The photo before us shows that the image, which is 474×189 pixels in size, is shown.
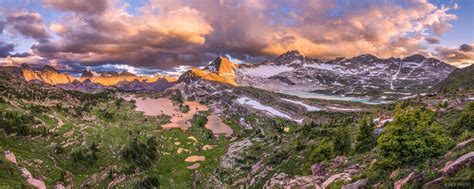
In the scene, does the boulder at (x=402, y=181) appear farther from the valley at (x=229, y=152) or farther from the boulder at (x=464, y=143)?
the boulder at (x=464, y=143)

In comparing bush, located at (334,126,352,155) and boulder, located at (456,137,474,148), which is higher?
boulder, located at (456,137,474,148)

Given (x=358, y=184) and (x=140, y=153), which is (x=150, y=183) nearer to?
(x=140, y=153)

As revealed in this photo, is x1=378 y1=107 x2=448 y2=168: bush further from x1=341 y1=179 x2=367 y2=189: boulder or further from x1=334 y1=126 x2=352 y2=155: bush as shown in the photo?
x1=334 y1=126 x2=352 y2=155: bush

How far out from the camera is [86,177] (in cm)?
11575

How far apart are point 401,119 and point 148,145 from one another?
6022 inches

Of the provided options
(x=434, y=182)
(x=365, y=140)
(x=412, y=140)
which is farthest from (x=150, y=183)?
(x=434, y=182)

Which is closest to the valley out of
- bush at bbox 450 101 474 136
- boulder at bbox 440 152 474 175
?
boulder at bbox 440 152 474 175

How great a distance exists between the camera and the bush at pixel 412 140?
93.4 ft

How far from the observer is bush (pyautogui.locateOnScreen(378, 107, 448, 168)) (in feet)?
93.4

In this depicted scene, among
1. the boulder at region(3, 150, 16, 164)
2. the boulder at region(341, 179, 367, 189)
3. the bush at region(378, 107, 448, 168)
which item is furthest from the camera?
the boulder at region(3, 150, 16, 164)

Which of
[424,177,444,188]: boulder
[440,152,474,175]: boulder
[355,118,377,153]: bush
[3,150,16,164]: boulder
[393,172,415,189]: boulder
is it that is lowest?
[3,150,16,164]: boulder

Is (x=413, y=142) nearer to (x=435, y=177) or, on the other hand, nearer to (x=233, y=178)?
(x=435, y=177)

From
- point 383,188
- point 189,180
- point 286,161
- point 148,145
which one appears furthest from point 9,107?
point 383,188

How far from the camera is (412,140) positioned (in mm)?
29438
